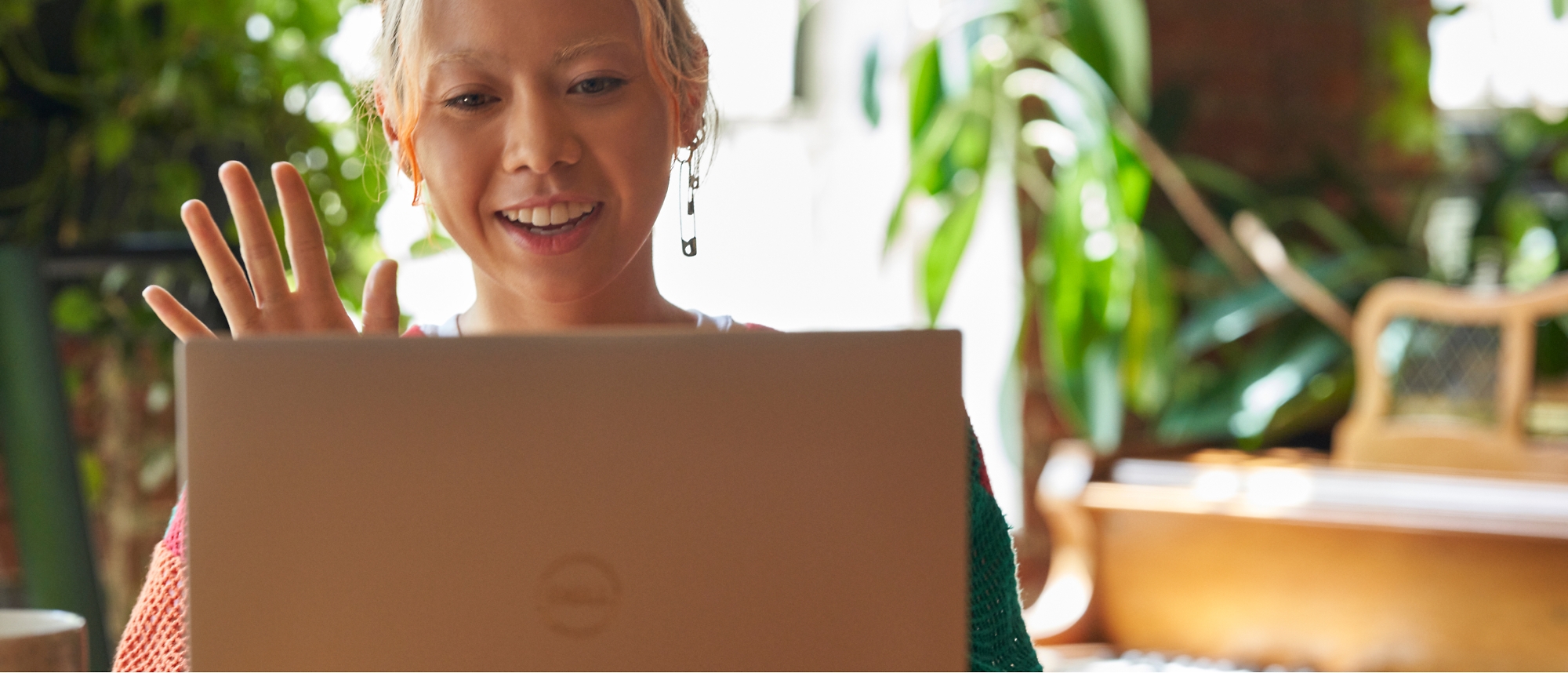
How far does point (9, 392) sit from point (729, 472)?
0.82 metres

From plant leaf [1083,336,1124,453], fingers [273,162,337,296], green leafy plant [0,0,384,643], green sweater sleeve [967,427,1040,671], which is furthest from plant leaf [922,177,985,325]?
fingers [273,162,337,296]

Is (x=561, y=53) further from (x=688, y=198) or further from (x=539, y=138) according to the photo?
(x=688, y=198)

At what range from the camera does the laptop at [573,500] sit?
1.78 feet

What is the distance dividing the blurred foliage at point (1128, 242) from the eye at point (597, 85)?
169cm

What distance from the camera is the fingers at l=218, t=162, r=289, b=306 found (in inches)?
33.6

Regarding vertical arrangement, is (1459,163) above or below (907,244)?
above

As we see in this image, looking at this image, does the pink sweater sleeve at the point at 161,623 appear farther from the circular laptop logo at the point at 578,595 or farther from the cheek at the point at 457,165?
the circular laptop logo at the point at 578,595

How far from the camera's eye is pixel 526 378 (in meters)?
0.55

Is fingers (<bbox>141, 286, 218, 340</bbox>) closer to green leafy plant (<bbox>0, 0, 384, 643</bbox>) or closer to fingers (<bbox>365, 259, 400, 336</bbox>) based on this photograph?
fingers (<bbox>365, 259, 400, 336</bbox>)

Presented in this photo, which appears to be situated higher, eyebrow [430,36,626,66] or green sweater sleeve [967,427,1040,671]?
eyebrow [430,36,626,66]

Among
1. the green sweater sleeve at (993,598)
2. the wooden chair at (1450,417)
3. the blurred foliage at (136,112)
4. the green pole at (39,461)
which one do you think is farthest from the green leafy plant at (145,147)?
the wooden chair at (1450,417)

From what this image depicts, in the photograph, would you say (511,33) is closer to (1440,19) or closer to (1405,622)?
(1405,622)

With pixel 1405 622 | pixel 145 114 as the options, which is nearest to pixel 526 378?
pixel 145 114

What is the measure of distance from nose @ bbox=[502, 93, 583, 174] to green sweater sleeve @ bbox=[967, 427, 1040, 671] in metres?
0.35
